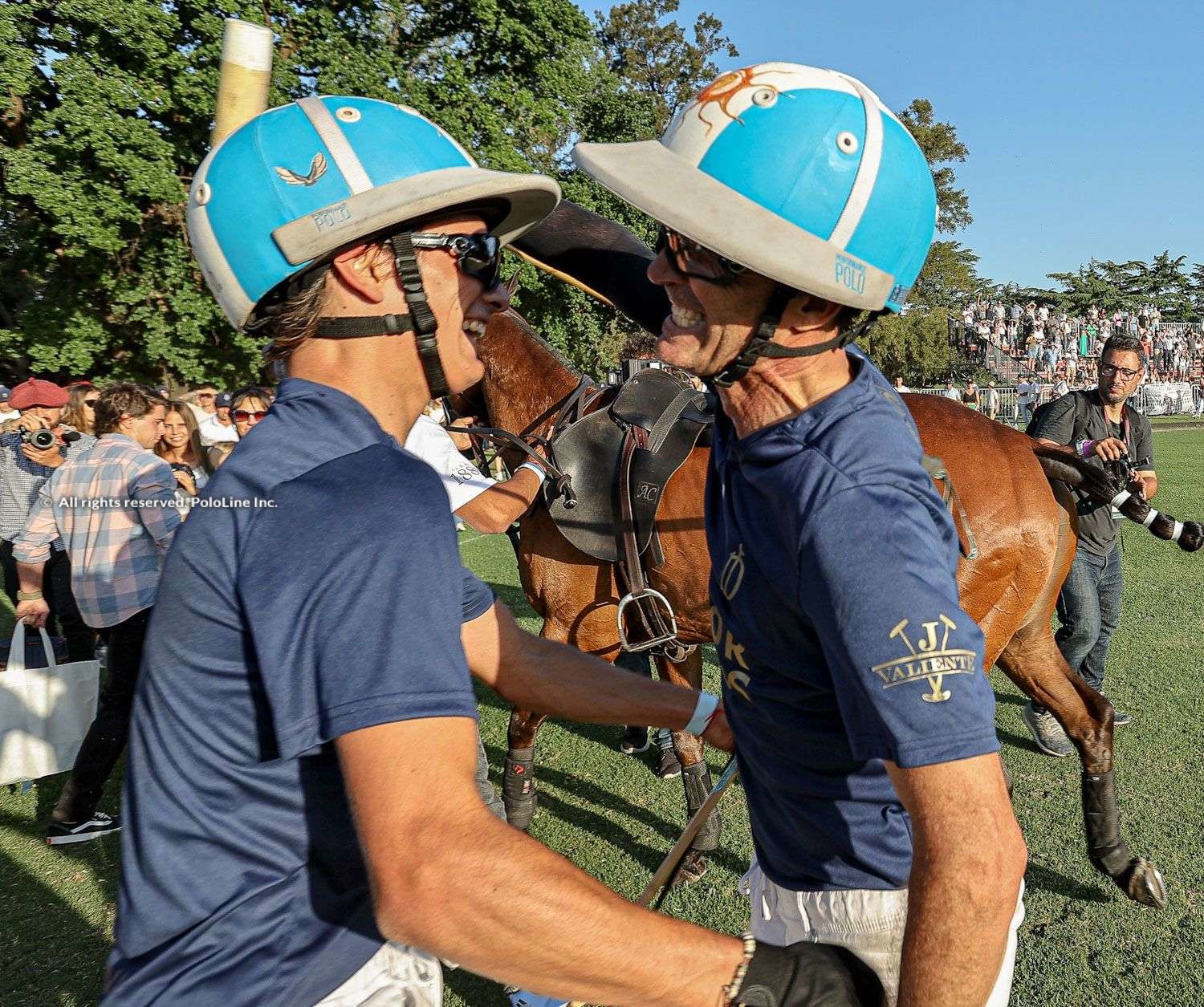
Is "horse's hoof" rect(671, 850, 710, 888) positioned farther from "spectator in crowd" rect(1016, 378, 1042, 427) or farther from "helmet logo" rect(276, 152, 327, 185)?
"spectator in crowd" rect(1016, 378, 1042, 427)

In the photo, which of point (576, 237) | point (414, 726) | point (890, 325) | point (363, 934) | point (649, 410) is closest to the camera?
point (414, 726)

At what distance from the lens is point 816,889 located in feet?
5.32

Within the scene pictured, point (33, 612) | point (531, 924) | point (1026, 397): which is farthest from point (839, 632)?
point (1026, 397)

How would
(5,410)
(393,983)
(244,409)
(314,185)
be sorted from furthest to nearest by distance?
(5,410) < (244,409) < (314,185) < (393,983)

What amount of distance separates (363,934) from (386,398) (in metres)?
0.84

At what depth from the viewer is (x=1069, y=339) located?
42875 mm

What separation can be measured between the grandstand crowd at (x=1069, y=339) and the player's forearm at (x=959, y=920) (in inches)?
1465

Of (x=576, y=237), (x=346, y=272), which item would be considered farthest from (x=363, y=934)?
(x=576, y=237)

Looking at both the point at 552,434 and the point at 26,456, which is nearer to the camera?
the point at 552,434

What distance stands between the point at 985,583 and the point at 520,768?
97.1 inches

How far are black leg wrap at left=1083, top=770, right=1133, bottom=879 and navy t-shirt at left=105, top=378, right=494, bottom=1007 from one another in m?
3.89

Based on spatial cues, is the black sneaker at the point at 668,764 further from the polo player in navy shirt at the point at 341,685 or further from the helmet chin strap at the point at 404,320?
the helmet chin strap at the point at 404,320

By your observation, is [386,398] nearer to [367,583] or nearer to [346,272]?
[346,272]

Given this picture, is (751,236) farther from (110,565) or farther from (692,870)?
(110,565)
